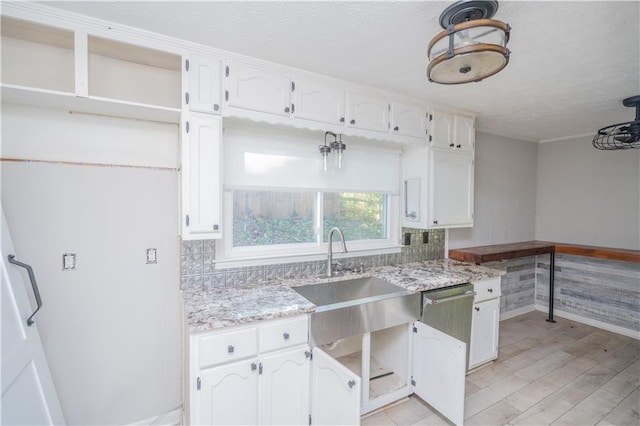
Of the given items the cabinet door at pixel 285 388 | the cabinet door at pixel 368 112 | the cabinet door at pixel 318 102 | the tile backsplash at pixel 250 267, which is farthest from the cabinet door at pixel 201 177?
the cabinet door at pixel 368 112

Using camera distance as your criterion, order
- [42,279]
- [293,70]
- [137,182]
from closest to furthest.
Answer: [42,279] < [137,182] < [293,70]

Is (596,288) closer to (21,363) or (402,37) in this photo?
(402,37)

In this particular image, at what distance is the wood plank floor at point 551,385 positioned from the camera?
6.74 feet

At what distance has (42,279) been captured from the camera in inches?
65.6

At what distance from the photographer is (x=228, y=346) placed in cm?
155

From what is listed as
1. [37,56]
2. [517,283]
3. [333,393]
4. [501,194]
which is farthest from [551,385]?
[37,56]

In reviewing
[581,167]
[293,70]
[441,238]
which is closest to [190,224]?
[293,70]

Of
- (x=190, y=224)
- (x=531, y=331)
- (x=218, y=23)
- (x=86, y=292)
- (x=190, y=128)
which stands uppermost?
(x=218, y=23)

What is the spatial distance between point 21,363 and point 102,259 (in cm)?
60

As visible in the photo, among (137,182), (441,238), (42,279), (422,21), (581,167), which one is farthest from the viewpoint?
(581,167)

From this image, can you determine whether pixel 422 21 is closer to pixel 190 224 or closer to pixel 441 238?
pixel 190 224

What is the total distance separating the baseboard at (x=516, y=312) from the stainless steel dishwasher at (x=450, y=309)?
1711 millimetres

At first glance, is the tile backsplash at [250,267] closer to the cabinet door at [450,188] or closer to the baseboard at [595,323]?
the cabinet door at [450,188]

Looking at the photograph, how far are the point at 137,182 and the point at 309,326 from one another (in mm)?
1439
